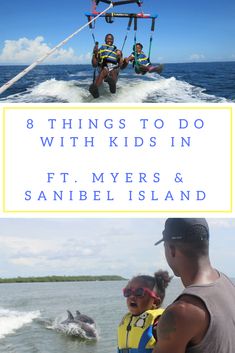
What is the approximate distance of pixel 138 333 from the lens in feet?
4.73

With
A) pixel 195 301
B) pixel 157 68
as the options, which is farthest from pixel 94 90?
pixel 195 301

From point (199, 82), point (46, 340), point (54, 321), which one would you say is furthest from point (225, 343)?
point (54, 321)

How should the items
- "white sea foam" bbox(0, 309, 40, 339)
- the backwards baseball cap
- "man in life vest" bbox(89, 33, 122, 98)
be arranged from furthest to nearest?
"white sea foam" bbox(0, 309, 40, 339), "man in life vest" bbox(89, 33, 122, 98), the backwards baseball cap

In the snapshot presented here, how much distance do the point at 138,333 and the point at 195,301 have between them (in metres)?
0.42

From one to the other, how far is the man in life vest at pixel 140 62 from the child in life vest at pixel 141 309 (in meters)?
2.20

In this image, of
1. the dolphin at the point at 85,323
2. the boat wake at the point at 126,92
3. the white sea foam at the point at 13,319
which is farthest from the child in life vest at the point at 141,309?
the white sea foam at the point at 13,319

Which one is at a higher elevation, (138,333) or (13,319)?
(138,333)

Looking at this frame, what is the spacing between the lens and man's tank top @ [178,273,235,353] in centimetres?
106

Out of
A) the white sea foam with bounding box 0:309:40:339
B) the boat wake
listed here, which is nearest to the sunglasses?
the boat wake

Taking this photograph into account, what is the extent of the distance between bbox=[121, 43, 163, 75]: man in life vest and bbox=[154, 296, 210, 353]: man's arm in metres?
2.64

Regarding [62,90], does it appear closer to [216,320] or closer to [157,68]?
[157,68]

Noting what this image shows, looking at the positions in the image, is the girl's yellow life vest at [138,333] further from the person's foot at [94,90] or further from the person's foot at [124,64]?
the person's foot at [124,64]

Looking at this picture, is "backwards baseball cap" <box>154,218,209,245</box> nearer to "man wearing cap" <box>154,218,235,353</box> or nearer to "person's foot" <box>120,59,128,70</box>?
"man wearing cap" <box>154,218,235,353</box>

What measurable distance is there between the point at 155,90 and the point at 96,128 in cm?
107
